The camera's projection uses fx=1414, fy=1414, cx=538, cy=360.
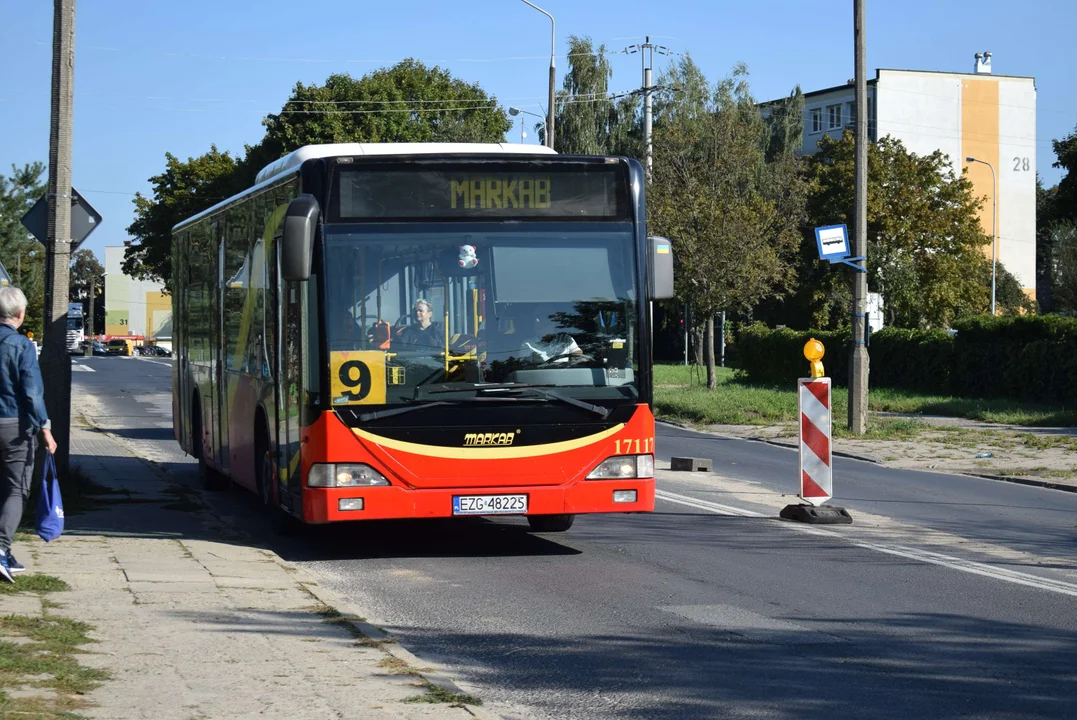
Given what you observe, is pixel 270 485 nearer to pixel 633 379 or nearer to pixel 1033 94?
pixel 633 379

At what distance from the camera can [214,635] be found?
288 inches

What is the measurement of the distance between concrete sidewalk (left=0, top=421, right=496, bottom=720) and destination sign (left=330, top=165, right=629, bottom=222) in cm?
273

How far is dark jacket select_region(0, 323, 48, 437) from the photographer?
8.59m

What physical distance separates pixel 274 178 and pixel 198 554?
3.20m

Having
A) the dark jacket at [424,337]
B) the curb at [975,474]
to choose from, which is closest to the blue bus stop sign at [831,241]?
the curb at [975,474]

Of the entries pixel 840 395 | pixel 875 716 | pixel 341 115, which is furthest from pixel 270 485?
pixel 341 115

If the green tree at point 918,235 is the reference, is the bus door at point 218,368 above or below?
below

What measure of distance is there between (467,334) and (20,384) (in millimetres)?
3147

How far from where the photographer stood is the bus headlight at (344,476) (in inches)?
397

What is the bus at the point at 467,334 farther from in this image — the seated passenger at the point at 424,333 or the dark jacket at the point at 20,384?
the dark jacket at the point at 20,384

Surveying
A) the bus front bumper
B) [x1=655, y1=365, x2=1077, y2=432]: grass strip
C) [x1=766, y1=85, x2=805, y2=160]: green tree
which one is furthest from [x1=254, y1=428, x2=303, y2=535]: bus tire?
[x1=766, y1=85, x2=805, y2=160]: green tree

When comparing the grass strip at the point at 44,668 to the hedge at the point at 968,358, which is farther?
the hedge at the point at 968,358

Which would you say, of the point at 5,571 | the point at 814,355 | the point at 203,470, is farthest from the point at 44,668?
the point at 203,470

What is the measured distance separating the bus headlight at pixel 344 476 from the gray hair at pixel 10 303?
2.38 meters
